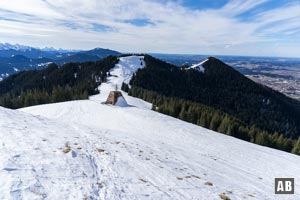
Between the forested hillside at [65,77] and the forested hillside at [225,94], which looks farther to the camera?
the forested hillside at [65,77]

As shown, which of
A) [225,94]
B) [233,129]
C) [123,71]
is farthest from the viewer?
[225,94]

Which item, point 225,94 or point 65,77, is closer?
point 225,94

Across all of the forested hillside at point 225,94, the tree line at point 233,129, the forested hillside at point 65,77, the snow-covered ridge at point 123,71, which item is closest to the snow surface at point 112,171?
the tree line at point 233,129

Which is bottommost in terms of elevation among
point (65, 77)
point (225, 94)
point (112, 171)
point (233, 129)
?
point (225, 94)

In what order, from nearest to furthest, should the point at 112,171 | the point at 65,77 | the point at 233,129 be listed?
the point at 112,171 → the point at 233,129 → the point at 65,77

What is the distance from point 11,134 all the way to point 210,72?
192092mm

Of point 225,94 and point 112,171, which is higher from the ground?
point 112,171

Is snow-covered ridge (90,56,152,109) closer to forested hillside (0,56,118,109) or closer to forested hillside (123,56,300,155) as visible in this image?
forested hillside (0,56,118,109)

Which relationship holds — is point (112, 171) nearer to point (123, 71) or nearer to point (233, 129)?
point (233, 129)

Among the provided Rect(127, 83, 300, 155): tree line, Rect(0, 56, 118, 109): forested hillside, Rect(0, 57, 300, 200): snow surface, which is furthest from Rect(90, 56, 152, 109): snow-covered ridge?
Rect(0, 57, 300, 200): snow surface

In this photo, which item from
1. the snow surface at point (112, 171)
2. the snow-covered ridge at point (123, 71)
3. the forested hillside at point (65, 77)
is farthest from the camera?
the forested hillside at point (65, 77)

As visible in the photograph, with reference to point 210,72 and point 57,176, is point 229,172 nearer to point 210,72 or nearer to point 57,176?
point 57,176

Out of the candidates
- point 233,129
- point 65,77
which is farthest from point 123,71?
point 233,129

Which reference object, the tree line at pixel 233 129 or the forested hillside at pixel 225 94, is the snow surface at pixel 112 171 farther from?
the forested hillside at pixel 225 94
